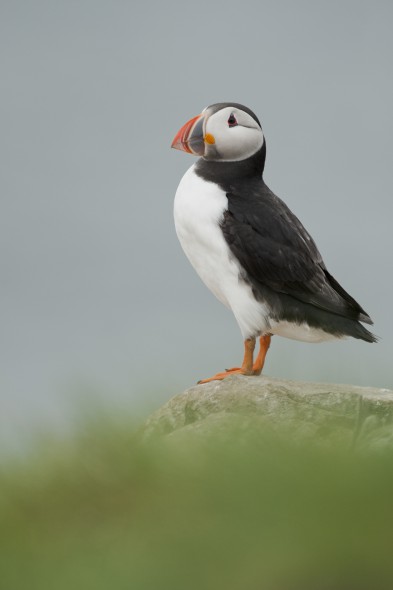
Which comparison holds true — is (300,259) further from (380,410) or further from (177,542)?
(177,542)

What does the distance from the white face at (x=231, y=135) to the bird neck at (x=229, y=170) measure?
29 mm

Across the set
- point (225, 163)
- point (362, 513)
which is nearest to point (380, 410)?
point (225, 163)

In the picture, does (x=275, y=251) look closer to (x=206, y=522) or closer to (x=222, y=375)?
(x=222, y=375)

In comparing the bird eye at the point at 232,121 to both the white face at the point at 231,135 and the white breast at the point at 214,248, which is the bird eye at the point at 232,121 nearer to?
the white face at the point at 231,135

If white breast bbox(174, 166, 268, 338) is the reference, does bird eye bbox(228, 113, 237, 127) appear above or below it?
above

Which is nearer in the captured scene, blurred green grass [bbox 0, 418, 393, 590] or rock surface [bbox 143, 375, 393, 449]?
blurred green grass [bbox 0, 418, 393, 590]

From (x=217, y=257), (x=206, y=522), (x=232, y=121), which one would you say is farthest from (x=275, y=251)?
(x=206, y=522)

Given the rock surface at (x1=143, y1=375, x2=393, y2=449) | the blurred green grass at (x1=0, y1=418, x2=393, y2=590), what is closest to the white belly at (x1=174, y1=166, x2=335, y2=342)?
the rock surface at (x1=143, y1=375, x2=393, y2=449)

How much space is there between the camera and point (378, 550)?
2.38m

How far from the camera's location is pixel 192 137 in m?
5.27

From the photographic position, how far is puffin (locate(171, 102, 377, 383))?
5105 mm

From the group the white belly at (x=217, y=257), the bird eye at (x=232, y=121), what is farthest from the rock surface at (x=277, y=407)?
the bird eye at (x=232, y=121)

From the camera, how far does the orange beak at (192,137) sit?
17.2 feet

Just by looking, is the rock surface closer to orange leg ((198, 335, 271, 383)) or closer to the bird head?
orange leg ((198, 335, 271, 383))
